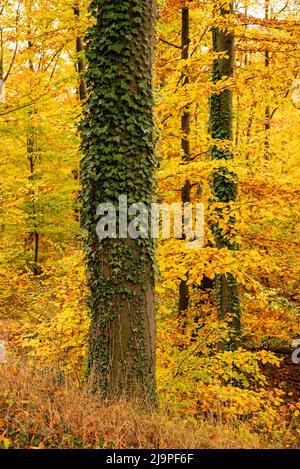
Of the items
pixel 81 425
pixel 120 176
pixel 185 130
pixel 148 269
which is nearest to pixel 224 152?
pixel 185 130

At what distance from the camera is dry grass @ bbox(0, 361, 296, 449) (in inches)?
149

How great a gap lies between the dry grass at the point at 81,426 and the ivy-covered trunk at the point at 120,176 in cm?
65

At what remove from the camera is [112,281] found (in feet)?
17.2

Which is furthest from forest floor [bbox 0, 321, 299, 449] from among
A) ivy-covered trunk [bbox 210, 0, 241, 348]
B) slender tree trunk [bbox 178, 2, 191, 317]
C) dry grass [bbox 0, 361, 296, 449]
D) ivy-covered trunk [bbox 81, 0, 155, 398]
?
slender tree trunk [bbox 178, 2, 191, 317]

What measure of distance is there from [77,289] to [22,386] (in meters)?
3.16

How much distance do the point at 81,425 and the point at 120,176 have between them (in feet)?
9.53

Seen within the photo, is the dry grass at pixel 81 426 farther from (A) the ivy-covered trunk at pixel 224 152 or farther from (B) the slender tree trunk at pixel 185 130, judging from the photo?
(B) the slender tree trunk at pixel 185 130

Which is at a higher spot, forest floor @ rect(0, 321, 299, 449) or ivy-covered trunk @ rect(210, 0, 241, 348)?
ivy-covered trunk @ rect(210, 0, 241, 348)

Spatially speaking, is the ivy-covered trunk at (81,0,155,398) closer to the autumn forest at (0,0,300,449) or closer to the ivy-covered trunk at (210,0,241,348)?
the autumn forest at (0,0,300,449)

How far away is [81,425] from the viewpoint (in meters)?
4.02

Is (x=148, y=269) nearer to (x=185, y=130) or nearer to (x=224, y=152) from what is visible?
(x=224, y=152)

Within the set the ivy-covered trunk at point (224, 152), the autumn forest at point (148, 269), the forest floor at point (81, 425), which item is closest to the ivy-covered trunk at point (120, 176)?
the autumn forest at point (148, 269)
